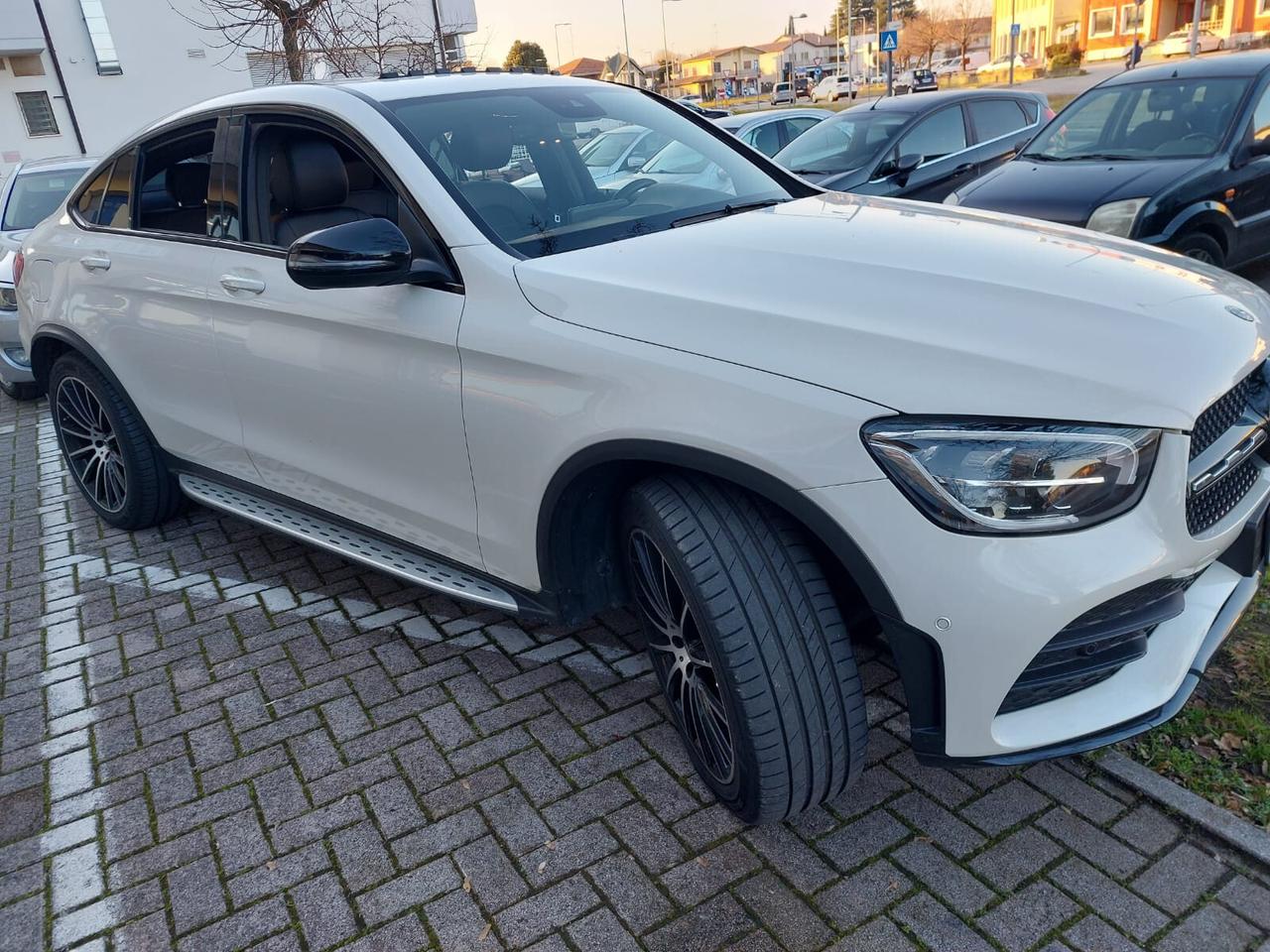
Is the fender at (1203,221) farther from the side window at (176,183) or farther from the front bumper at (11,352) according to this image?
the front bumper at (11,352)

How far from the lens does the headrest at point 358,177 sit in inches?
127

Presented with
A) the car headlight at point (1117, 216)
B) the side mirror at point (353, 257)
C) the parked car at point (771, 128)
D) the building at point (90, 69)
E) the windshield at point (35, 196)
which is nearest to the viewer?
the side mirror at point (353, 257)

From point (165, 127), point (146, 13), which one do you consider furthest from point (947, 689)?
point (146, 13)

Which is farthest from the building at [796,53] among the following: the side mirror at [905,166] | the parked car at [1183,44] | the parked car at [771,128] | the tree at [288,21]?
the side mirror at [905,166]

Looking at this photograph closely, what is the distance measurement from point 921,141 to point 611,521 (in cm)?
740

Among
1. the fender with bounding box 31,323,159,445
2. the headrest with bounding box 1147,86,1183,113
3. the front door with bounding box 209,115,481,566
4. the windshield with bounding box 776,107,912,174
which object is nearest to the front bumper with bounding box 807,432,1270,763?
the front door with bounding box 209,115,481,566

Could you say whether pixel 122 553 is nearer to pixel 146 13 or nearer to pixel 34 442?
pixel 34 442

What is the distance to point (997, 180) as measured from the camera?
267 inches

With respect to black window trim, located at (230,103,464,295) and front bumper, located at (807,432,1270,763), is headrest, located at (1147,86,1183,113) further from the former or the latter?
black window trim, located at (230,103,464,295)

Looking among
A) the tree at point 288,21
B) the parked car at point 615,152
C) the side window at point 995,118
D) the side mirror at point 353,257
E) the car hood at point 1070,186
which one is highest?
the tree at point 288,21

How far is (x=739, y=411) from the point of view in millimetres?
2059

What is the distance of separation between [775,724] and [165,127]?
338 centimetres

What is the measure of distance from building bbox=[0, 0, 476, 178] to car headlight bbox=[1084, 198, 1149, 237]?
28.7m

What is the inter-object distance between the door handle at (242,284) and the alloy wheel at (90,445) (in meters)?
1.38
